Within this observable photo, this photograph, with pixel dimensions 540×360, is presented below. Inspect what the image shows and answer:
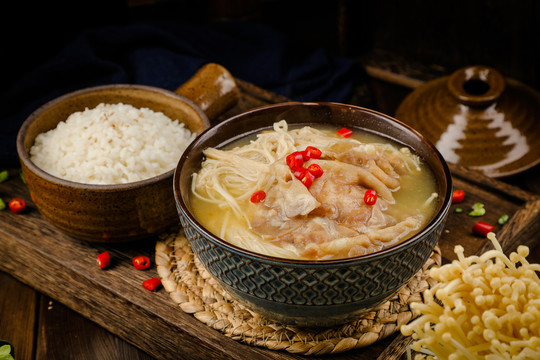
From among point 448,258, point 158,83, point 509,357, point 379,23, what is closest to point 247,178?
point 448,258

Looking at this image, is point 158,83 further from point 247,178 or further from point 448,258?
point 448,258

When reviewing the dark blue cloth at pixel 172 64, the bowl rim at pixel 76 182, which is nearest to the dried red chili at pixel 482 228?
the bowl rim at pixel 76 182

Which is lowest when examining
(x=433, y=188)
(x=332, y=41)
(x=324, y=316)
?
(x=332, y=41)

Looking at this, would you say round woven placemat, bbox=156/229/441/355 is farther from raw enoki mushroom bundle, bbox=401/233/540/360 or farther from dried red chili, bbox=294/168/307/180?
dried red chili, bbox=294/168/307/180

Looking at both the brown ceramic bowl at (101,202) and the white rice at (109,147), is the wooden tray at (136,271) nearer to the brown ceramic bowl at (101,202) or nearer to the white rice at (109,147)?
the brown ceramic bowl at (101,202)

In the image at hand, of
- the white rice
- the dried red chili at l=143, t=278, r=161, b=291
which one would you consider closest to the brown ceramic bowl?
the white rice

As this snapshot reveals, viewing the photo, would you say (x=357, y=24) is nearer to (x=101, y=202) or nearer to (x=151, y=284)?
(x=101, y=202)

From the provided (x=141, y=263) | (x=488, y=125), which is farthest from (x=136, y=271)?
(x=488, y=125)
